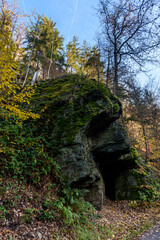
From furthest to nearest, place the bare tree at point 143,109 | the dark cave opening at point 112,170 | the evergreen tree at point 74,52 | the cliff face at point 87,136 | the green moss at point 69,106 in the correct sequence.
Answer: the evergreen tree at point 74,52 → the bare tree at point 143,109 → the dark cave opening at point 112,170 → the green moss at point 69,106 → the cliff face at point 87,136

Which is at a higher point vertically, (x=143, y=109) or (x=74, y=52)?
(x=74, y=52)

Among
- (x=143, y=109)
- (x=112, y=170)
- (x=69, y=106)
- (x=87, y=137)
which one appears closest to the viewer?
(x=87, y=137)

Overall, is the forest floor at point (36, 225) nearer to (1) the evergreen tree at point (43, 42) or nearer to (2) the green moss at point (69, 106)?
(2) the green moss at point (69, 106)

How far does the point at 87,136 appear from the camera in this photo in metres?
7.27

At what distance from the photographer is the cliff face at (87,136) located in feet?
19.8

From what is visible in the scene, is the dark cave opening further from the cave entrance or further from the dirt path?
the dirt path

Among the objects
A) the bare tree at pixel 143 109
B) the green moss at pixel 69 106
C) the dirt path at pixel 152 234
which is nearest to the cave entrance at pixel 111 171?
the green moss at pixel 69 106

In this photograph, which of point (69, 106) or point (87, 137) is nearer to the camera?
point (87, 137)

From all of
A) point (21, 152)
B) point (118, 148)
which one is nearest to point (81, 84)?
point (118, 148)

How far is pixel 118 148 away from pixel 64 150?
328cm

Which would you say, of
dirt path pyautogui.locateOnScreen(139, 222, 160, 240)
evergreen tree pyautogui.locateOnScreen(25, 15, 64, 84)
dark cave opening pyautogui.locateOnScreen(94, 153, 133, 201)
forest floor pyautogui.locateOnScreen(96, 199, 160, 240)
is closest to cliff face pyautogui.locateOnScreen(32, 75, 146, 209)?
dark cave opening pyautogui.locateOnScreen(94, 153, 133, 201)

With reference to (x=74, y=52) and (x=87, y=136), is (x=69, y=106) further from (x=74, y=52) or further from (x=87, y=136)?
(x=74, y=52)

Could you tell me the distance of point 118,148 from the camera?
7754 mm

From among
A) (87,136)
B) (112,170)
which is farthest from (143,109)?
(87,136)
